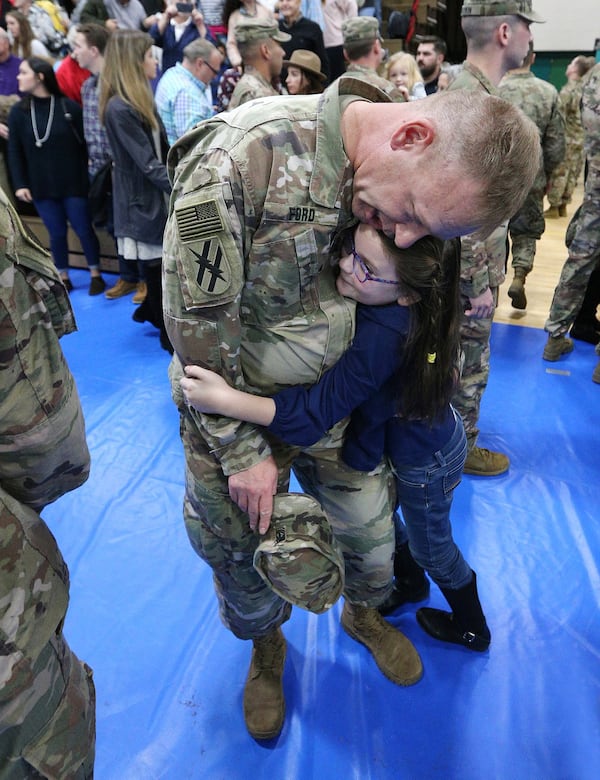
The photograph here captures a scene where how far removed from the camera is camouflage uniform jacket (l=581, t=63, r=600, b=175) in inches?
111

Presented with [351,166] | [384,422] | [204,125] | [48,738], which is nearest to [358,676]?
[384,422]

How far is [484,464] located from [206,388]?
178 cm

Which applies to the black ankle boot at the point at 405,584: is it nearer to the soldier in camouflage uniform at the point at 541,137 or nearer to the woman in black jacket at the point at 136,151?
the woman in black jacket at the point at 136,151

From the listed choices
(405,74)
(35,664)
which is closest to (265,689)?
(35,664)

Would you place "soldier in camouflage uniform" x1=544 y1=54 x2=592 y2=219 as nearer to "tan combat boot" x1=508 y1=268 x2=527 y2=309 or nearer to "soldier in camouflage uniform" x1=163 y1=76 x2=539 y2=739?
"tan combat boot" x1=508 y1=268 x2=527 y2=309

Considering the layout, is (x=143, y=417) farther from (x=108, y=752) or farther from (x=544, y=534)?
(x=544, y=534)

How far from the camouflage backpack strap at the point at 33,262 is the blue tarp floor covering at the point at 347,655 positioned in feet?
4.26

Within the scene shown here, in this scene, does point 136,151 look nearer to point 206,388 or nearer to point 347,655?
point 206,388

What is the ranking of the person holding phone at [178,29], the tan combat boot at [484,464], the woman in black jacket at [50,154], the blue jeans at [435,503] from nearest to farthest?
the blue jeans at [435,503]
the tan combat boot at [484,464]
the woman in black jacket at [50,154]
the person holding phone at [178,29]

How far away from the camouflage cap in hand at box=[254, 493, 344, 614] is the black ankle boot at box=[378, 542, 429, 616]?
25.7 inches

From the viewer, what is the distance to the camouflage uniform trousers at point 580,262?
3096 millimetres

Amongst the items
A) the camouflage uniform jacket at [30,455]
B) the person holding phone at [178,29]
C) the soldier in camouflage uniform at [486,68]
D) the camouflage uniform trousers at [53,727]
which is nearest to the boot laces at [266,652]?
the camouflage uniform trousers at [53,727]

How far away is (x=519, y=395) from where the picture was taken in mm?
3086

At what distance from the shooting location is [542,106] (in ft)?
11.1
